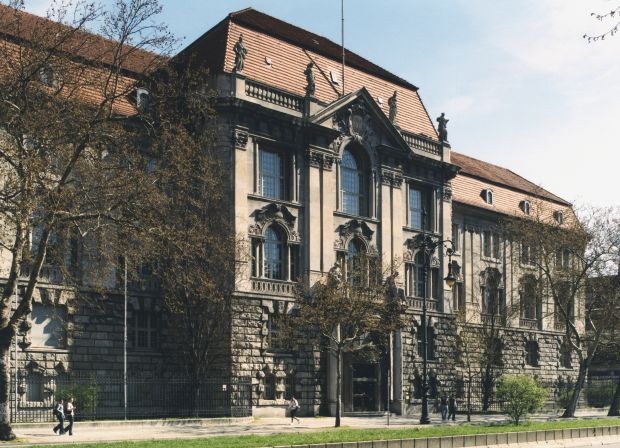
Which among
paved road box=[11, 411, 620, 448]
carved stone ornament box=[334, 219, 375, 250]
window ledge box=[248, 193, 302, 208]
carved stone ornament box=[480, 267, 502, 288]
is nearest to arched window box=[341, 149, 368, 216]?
carved stone ornament box=[334, 219, 375, 250]

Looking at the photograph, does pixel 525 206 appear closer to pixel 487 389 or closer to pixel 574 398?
pixel 487 389

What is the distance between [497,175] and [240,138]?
124 feet

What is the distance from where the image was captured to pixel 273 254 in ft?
177

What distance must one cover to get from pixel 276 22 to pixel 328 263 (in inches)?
619

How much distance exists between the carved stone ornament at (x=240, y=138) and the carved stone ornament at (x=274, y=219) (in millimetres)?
3419

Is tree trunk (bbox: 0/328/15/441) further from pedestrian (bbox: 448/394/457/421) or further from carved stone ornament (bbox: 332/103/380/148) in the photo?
carved stone ornament (bbox: 332/103/380/148)

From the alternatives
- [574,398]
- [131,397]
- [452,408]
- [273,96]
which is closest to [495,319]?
[574,398]

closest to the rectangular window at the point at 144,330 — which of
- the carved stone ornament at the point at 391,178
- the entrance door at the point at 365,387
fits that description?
the entrance door at the point at 365,387

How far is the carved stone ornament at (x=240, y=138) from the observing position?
169 ft

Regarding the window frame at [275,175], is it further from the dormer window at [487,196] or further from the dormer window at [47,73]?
the dormer window at [487,196]

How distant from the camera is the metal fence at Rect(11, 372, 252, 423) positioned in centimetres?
4272

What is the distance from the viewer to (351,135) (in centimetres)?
5847

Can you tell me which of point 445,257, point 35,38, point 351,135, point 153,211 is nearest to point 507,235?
point 445,257

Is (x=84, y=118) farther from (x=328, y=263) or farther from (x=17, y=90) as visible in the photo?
(x=328, y=263)
